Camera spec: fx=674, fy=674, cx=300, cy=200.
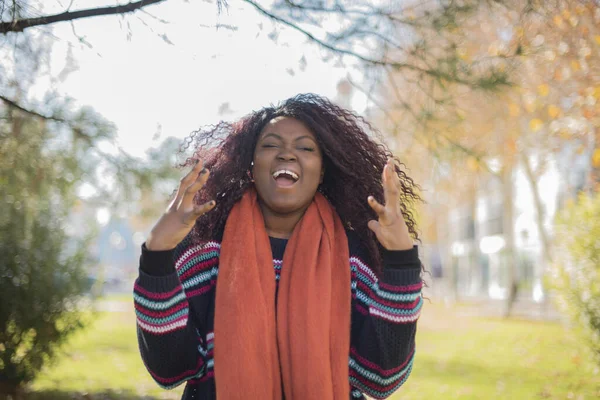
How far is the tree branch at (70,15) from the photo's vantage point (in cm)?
384

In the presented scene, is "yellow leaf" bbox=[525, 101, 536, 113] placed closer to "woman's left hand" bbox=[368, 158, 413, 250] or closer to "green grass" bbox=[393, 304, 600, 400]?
"green grass" bbox=[393, 304, 600, 400]

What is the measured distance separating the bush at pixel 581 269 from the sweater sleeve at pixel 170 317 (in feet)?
16.7

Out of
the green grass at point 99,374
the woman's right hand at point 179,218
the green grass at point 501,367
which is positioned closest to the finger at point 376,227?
the woman's right hand at point 179,218

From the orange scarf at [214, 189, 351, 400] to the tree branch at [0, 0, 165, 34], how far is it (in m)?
1.82

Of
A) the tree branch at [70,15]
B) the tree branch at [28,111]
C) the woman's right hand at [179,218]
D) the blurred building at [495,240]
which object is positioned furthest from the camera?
the blurred building at [495,240]

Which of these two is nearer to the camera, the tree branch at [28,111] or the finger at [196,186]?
the finger at [196,186]

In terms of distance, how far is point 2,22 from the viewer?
386 centimetres

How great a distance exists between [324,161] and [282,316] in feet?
2.48

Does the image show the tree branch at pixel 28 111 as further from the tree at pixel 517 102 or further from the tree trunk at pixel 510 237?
the tree trunk at pixel 510 237

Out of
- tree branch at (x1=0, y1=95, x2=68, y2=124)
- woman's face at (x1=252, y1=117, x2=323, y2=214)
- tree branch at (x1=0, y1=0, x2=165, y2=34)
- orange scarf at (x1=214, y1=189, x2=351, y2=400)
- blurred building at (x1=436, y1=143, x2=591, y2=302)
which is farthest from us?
blurred building at (x1=436, y1=143, x2=591, y2=302)

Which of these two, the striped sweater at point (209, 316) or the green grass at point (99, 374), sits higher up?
the striped sweater at point (209, 316)

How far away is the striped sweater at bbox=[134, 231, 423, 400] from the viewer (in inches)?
87.3

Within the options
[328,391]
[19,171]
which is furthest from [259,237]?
[19,171]

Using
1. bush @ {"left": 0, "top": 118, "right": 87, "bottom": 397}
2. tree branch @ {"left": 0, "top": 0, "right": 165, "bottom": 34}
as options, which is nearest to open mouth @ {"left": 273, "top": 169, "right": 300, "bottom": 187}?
tree branch @ {"left": 0, "top": 0, "right": 165, "bottom": 34}
